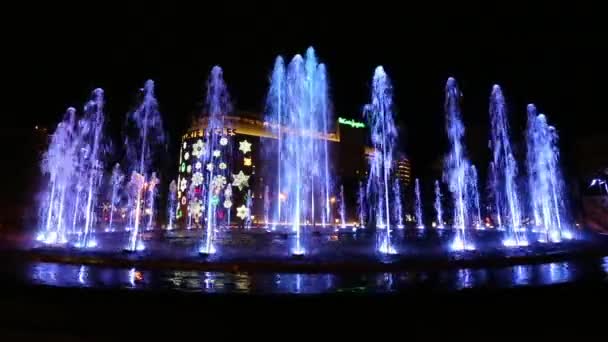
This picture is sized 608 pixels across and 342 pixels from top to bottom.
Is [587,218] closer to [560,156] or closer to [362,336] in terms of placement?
[560,156]

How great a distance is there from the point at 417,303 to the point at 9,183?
61764mm

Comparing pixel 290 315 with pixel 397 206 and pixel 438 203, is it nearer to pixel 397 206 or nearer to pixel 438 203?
pixel 438 203

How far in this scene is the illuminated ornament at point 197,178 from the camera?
290 ft

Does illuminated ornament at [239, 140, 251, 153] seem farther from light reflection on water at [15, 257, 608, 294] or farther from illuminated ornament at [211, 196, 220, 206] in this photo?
light reflection on water at [15, 257, 608, 294]

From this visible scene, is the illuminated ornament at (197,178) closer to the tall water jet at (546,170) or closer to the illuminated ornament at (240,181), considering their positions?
the illuminated ornament at (240,181)

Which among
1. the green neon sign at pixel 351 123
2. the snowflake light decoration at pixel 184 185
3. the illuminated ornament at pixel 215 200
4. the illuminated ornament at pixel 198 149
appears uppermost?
the green neon sign at pixel 351 123

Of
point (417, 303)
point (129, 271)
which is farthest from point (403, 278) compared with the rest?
point (129, 271)

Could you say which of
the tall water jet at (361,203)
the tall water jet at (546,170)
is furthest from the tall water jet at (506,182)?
the tall water jet at (361,203)

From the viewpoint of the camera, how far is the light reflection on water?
931 centimetres

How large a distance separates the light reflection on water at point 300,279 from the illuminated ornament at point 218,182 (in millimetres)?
77606

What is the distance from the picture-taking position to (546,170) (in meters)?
37.3

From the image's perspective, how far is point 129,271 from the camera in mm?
11883

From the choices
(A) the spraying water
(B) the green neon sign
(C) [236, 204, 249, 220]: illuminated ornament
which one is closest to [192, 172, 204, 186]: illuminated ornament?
(C) [236, 204, 249, 220]: illuminated ornament

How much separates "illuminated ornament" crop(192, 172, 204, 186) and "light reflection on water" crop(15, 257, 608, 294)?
77.2 meters
